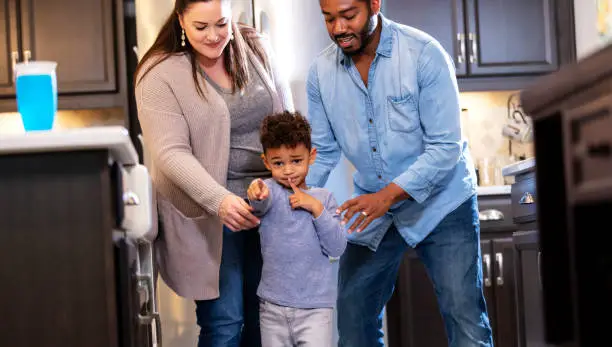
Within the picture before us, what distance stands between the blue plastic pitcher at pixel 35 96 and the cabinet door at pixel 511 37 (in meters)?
3.04

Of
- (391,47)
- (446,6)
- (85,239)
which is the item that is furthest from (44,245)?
(446,6)

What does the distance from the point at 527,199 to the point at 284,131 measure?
52.2 inches

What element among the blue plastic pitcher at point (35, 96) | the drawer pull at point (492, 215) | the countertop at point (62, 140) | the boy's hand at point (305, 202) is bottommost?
the drawer pull at point (492, 215)

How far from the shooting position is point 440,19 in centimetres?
455

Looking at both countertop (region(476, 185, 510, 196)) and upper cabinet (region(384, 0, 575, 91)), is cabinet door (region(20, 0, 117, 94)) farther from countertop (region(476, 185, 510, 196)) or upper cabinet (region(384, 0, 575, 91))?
countertop (region(476, 185, 510, 196))

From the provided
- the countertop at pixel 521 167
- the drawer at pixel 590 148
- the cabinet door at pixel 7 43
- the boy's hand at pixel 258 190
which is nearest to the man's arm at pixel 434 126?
the boy's hand at pixel 258 190

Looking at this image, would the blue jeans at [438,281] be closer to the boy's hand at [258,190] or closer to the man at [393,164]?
the man at [393,164]

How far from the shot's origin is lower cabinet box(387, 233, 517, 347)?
4133 millimetres

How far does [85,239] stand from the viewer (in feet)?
5.20

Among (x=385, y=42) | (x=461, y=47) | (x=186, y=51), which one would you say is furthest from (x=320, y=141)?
(x=461, y=47)

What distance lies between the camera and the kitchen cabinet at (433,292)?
414 cm

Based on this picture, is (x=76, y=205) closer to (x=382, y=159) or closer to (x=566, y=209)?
(x=566, y=209)

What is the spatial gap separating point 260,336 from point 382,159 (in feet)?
1.86

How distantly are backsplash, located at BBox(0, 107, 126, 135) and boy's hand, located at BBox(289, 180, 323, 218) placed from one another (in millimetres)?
2570
